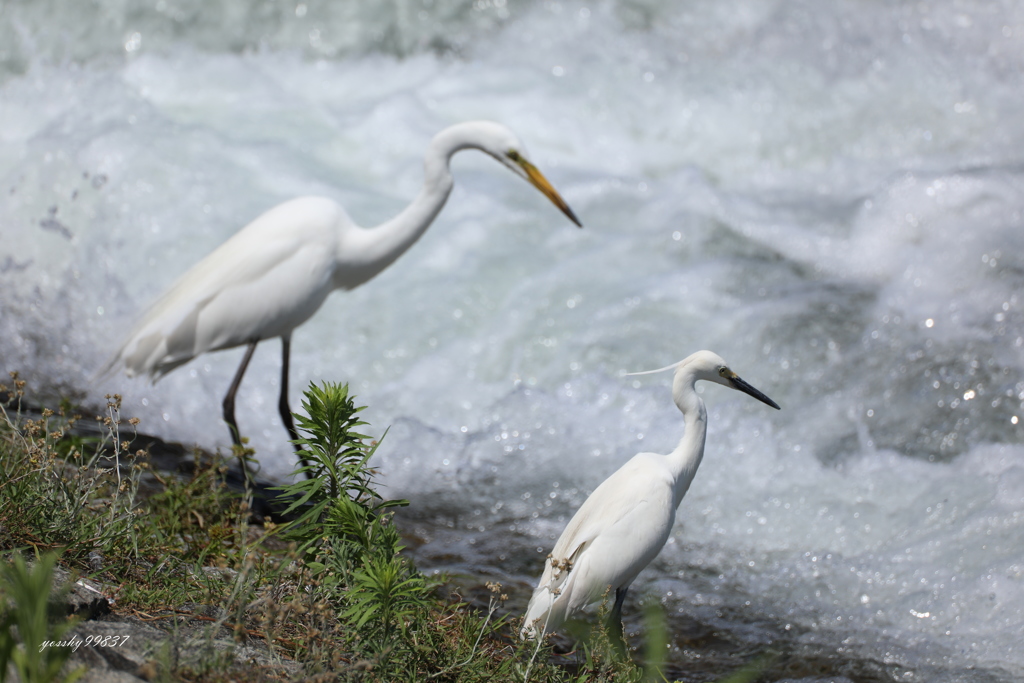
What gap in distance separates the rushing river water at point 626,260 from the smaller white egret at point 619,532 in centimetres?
67

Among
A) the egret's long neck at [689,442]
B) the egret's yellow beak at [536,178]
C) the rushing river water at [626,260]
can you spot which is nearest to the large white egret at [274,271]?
the egret's yellow beak at [536,178]

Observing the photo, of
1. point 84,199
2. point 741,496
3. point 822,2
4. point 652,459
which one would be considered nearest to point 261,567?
point 652,459

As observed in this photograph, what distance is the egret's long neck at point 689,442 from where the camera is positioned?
2.73 meters

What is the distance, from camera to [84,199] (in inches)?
239

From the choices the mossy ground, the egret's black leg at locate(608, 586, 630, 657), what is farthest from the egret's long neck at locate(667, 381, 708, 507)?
the mossy ground

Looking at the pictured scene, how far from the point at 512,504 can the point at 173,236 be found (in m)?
3.09

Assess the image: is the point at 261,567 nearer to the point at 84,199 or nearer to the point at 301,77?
the point at 84,199

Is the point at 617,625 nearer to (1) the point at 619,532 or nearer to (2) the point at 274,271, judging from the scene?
(1) the point at 619,532

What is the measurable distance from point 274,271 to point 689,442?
1955 millimetres

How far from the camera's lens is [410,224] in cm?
411

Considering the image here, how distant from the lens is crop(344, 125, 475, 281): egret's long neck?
3980 mm

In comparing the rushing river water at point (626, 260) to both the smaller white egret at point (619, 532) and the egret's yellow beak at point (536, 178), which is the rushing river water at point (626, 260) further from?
the egret's yellow beak at point (536, 178)

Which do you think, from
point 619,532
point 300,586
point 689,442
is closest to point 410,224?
point 689,442

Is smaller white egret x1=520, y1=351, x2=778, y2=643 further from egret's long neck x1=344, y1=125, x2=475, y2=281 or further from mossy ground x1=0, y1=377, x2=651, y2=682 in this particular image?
egret's long neck x1=344, y1=125, x2=475, y2=281
